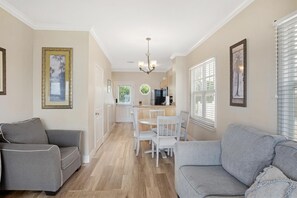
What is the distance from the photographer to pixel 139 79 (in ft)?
31.3

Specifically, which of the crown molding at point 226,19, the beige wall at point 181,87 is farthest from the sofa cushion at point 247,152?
the beige wall at point 181,87

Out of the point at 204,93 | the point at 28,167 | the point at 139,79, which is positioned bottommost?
the point at 28,167

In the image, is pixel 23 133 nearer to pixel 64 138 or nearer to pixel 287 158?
pixel 64 138

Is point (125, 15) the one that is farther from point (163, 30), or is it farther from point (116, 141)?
point (116, 141)

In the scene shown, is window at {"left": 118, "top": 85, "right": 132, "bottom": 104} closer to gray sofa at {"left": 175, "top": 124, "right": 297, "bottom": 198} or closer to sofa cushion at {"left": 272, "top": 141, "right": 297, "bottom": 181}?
gray sofa at {"left": 175, "top": 124, "right": 297, "bottom": 198}

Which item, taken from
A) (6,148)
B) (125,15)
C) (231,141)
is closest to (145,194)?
(231,141)

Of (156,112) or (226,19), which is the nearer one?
(226,19)

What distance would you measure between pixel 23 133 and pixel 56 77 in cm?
125

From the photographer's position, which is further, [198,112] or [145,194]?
[198,112]

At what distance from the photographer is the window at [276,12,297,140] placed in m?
1.94

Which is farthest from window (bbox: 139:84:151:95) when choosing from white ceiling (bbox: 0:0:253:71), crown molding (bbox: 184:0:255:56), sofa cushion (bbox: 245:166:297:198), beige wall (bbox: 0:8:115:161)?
sofa cushion (bbox: 245:166:297:198)

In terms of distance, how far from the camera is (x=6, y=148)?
7.78 ft

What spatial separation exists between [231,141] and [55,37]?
3.33m

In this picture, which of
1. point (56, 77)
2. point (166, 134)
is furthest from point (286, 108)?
point (56, 77)
